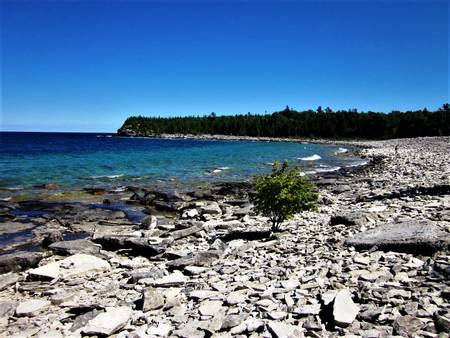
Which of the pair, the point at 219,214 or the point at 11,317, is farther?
the point at 219,214

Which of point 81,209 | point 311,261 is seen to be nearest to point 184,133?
point 81,209

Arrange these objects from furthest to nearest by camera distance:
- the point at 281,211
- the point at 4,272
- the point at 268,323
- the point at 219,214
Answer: the point at 219,214 < the point at 281,211 < the point at 4,272 < the point at 268,323

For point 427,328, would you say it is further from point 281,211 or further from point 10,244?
point 10,244

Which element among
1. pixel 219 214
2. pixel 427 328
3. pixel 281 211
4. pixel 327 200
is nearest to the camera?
pixel 427 328

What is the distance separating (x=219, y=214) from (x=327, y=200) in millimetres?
5651

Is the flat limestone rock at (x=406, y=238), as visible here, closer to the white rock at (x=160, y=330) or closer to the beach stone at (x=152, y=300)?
the beach stone at (x=152, y=300)

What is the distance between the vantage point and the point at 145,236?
1463 cm

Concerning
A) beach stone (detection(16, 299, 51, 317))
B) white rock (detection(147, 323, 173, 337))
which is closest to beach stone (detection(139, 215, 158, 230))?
beach stone (detection(16, 299, 51, 317))

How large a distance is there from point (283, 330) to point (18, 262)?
27.9 feet

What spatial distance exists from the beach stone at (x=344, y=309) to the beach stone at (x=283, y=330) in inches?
25.1

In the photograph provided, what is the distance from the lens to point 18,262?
439 inches

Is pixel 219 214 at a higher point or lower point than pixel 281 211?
lower

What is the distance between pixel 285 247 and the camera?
1102cm

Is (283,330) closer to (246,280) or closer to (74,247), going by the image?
(246,280)
